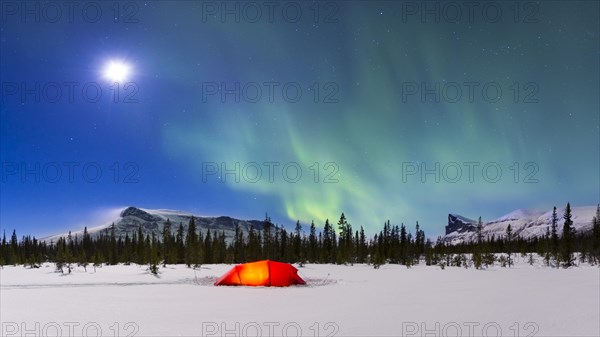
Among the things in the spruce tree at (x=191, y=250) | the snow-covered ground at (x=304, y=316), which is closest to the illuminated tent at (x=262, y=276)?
the snow-covered ground at (x=304, y=316)

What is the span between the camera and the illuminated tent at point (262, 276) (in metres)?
20.9

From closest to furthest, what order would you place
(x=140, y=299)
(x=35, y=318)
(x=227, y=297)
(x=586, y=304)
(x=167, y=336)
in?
1. (x=167, y=336)
2. (x=35, y=318)
3. (x=586, y=304)
4. (x=140, y=299)
5. (x=227, y=297)

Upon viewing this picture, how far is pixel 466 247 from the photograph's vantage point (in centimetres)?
14188

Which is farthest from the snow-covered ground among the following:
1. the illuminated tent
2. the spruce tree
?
the spruce tree

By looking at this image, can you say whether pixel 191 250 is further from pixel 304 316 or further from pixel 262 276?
pixel 304 316

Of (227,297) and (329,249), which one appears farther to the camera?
(329,249)

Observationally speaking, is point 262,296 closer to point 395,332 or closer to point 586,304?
point 395,332

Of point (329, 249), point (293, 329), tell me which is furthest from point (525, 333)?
point (329, 249)

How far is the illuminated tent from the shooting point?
20.9 m

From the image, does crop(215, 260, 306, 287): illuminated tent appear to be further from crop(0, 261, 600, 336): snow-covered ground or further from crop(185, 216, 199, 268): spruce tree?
crop(185, 216, 199, 268): spruce tree

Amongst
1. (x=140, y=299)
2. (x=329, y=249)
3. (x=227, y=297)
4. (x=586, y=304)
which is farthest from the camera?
(x=329, y=249)

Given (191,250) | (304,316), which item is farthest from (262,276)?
(191,250)

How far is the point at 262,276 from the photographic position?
21094 mm

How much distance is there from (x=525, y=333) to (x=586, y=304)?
644 cm
